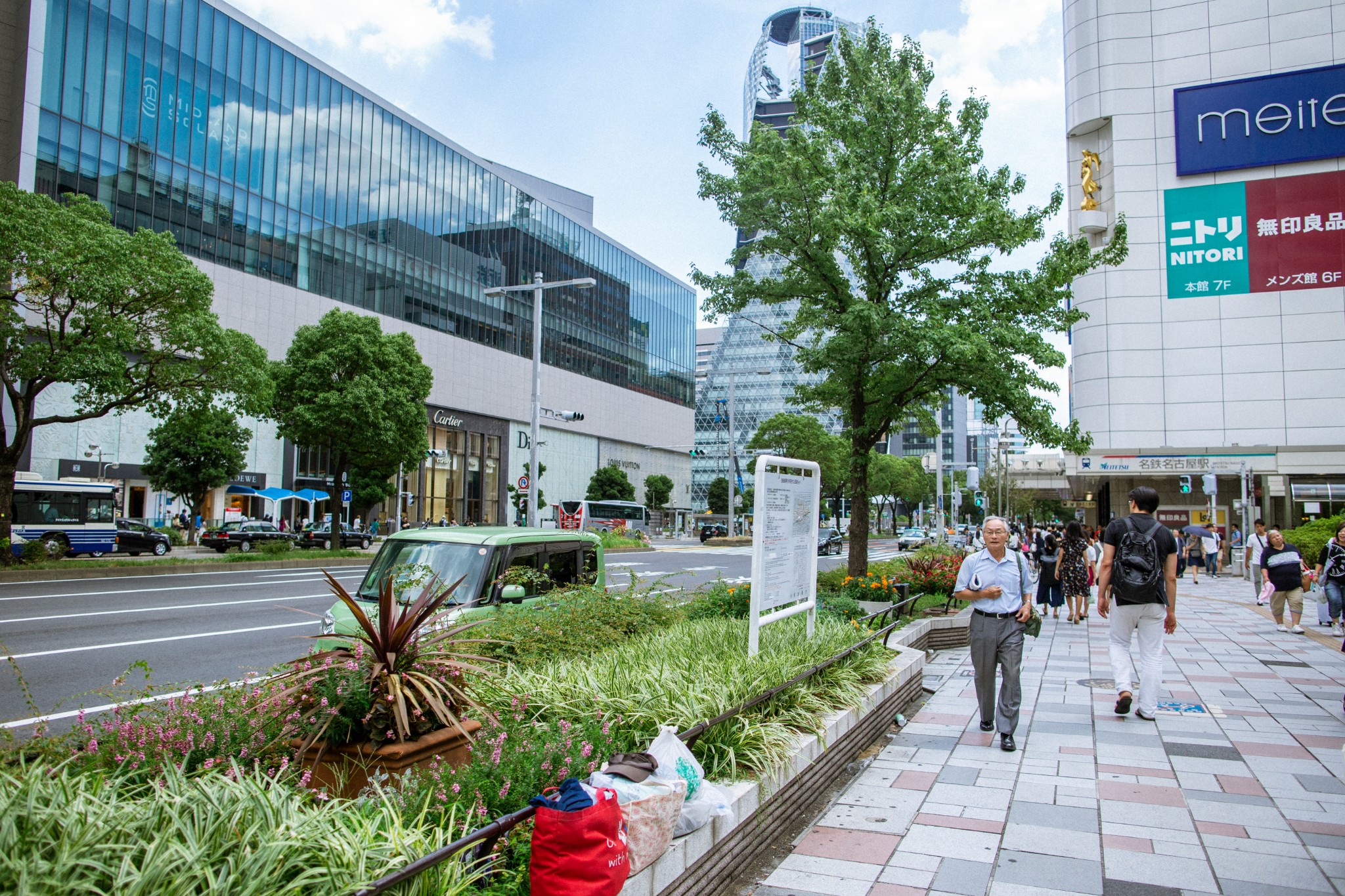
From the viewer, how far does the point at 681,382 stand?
92.4 meters

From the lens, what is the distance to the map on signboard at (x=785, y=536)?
21.8 ft

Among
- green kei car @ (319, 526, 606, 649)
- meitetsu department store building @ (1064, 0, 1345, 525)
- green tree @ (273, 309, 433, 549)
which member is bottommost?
green kei car @ (319, 526, 606, 649)

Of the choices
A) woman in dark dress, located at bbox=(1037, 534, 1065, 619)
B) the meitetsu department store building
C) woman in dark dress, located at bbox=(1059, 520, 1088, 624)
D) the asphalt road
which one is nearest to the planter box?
the asphalt road

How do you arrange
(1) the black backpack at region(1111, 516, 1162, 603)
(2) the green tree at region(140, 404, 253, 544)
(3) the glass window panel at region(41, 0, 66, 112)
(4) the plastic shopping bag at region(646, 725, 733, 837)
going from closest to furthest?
(4) the plastic shopping bag at region(646, 725, 733, 837) < (1) the black backpack at region(1111, 516, 1162, 603) < (3) the glass window panel at region(41, 0, 66, 112) < (2) the green tree at region(140, 404, 253, 544)

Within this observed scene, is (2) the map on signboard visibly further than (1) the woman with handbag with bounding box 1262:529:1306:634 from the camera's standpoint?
No

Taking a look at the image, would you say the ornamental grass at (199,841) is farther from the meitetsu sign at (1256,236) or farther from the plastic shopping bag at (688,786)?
the meitetsu sign at (1256,236)

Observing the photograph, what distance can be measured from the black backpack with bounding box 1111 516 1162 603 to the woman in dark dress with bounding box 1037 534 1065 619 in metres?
8.55

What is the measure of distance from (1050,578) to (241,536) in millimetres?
30910

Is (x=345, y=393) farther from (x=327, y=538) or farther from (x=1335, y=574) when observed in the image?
(x=1335, y=574)

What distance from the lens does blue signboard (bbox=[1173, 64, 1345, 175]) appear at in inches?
1528

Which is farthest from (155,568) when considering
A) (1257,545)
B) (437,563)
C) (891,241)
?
(1257,545)

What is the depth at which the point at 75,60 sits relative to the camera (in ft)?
121

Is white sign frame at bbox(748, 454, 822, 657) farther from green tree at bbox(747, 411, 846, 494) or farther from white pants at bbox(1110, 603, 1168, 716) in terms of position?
green tree at bbox(747, 411, 846, 494)

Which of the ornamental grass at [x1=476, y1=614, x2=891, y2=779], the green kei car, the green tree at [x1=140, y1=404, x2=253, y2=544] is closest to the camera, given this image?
the ornamental grass at [x1=476, y1=614, x2=891, y2=779]
